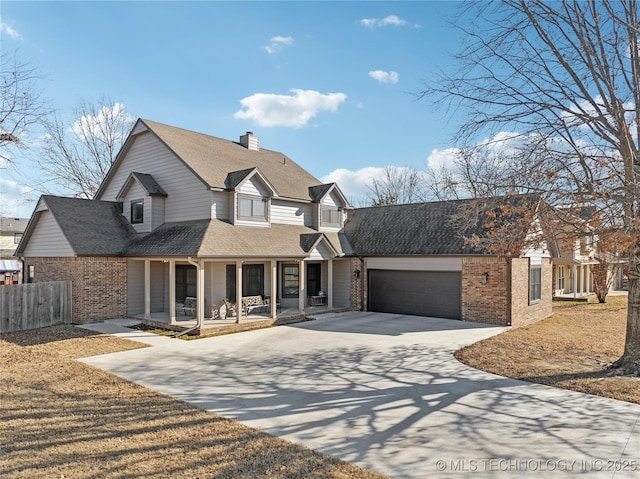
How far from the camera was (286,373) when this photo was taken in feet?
31.6

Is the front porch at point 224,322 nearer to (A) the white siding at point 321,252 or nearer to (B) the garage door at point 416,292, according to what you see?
(A) the white siding at point 321,252

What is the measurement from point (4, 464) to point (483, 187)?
1019 cm

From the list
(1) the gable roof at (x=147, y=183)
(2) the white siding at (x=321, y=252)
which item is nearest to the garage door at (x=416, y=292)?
(2) the white siding at (x=321, y=252)

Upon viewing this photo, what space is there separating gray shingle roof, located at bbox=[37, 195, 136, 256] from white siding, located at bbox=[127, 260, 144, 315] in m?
0.98

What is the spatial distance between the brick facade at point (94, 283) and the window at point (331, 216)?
965cm

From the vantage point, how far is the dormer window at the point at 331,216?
2141 centimetres

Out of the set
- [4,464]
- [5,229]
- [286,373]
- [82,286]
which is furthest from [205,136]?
[5,229]

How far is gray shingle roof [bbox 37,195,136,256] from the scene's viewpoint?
16.4 m

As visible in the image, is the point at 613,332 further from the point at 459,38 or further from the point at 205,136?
the point at 205,136

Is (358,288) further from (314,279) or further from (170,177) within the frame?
(170,177)

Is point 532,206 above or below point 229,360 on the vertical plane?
above

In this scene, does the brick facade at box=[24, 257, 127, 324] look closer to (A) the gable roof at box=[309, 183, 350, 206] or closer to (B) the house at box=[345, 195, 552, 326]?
(A) the gable roof at box=[309, 183, 350, 206]

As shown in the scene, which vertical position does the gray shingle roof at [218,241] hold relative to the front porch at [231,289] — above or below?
above

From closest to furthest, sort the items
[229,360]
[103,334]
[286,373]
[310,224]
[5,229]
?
[286,373] → [229,360] → [103,334] → [310,224] → [5,229]
